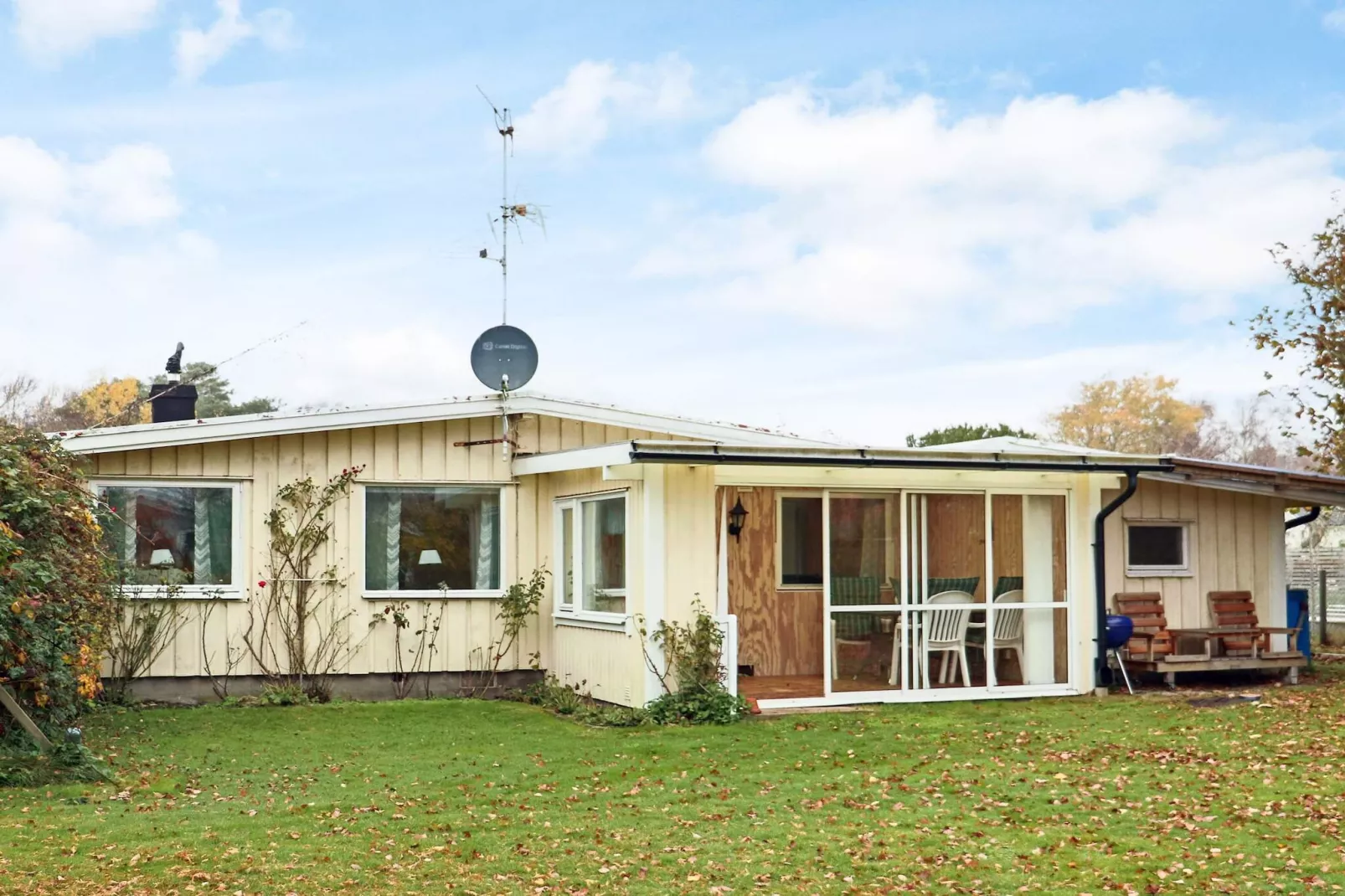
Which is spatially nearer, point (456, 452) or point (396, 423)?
point (396, 423)

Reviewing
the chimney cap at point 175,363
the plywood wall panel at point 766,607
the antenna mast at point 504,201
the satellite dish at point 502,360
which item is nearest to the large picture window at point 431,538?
the satellite dish at point 502,360

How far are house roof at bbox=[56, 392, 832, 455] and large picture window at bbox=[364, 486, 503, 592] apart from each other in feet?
A: 2.72

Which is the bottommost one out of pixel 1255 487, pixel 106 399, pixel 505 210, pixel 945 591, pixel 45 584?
pixel 945 591

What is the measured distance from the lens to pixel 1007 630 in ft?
46.0

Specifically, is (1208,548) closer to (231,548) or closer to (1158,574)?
(1158,574)

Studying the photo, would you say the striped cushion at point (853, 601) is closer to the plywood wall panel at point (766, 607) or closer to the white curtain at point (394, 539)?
the plywood wall panel at point (766, 607)

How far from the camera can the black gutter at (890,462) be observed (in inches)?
478

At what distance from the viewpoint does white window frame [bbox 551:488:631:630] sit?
518 inches

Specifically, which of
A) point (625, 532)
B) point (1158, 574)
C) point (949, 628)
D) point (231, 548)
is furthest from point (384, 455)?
point (1158, 574)

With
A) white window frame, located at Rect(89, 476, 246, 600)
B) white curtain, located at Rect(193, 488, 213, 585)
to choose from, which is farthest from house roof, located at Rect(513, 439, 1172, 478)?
white curtain, located at Rect(193, 488, 213, 585)

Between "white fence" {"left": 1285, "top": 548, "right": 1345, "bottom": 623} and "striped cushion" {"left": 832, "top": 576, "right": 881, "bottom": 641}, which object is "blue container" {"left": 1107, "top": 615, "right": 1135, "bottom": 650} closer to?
"striped cushion" {"left": 832, "top": 576, "right": 881, "bottom": 641}

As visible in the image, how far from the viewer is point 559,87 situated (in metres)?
20.1

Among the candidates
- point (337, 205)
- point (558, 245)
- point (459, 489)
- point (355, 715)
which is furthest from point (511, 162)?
point (337, 205)

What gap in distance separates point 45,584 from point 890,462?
700cm
